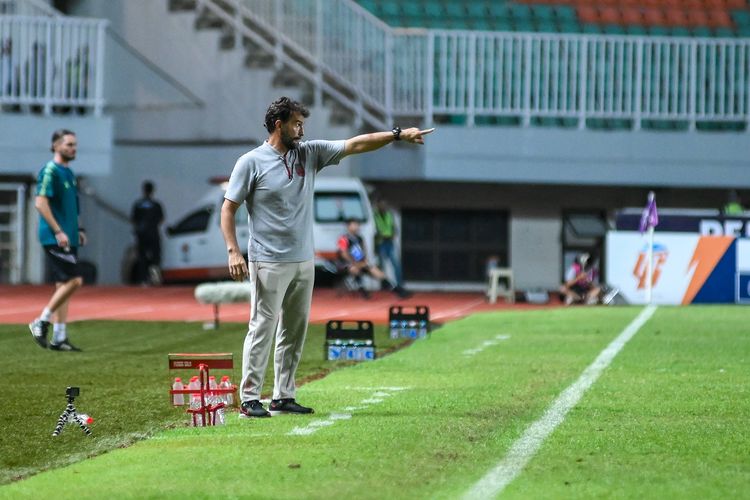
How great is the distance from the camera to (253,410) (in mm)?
9438

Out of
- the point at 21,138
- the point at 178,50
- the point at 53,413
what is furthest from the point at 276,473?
the point at 178,50

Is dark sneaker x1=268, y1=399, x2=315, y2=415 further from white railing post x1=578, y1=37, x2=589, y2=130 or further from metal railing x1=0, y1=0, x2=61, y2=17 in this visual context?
white railing post x1=578, y1=37, x2=589, y2=130

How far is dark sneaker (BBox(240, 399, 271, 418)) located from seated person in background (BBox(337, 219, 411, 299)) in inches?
676

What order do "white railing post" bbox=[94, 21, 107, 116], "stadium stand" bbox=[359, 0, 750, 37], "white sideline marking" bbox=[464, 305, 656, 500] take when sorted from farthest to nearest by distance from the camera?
"stadium stand" bbox=[359, 0, 750, 37]
"white railing post" bbox=[94, 21, 107, 116]
"white sideline marking" bbox=[464, 305, 656, 500]

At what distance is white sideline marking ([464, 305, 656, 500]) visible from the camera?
6.60 meters

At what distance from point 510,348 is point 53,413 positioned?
6231mm

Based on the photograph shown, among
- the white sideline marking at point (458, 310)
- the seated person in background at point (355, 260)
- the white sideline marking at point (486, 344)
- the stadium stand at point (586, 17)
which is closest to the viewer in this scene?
the white sideline marking at point (486, 344)

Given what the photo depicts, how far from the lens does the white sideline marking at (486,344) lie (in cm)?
1483

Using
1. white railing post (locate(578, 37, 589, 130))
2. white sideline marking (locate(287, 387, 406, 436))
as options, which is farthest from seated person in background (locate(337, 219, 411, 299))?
white sideline marking (locate(287, 387, 406, 436))

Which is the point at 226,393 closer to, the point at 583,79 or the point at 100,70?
the point at 100,70

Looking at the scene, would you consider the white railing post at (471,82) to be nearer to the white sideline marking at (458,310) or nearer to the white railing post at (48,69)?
the white sideline marking at (458,310)

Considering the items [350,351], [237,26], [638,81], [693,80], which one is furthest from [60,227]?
[693,80]

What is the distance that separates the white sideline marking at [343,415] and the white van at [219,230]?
1718 cm

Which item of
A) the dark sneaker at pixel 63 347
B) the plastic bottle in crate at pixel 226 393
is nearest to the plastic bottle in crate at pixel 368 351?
the dark sneaker at pixel 63 347
